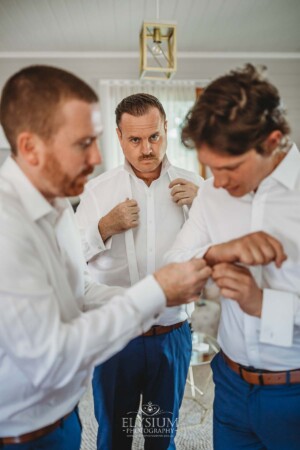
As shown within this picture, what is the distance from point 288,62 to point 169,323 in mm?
5506

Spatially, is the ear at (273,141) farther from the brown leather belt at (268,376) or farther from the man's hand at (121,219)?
the man's hand at (121,219)

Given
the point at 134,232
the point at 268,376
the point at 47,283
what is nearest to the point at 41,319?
the point at 47,283

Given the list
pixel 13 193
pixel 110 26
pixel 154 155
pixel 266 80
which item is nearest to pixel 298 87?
pixel 110 26

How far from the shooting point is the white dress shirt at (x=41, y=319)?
909 mm

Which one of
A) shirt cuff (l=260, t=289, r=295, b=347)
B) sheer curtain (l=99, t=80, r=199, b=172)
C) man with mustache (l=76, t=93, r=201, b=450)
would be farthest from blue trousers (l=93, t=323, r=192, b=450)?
sheer curtain (l=99, t=80, r=199, b=172)

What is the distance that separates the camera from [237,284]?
112cm

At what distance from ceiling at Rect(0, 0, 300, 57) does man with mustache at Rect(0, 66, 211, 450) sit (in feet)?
11.5

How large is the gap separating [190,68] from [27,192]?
18.0 ft

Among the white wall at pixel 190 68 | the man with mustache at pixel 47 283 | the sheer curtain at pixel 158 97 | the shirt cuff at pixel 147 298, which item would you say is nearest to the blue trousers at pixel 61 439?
the man with mustache at pixel 47 283

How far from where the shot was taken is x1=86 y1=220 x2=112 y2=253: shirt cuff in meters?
1.89

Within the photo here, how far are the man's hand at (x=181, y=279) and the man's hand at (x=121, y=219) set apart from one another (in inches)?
30.1

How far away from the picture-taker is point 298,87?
6.21 m

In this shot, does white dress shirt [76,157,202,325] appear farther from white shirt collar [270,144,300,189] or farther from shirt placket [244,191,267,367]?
white shirt collar [270,144,300,189]

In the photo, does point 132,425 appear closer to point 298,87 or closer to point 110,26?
point 110,26
